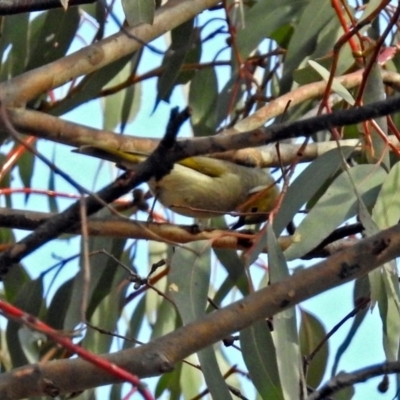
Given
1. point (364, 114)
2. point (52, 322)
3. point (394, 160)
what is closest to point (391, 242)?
point (364, 114)

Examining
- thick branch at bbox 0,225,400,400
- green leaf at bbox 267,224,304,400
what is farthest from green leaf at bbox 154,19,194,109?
thick branch at bbox 0,225,400,400

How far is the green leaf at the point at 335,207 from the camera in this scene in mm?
1287

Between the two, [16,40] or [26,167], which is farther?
[26,167]

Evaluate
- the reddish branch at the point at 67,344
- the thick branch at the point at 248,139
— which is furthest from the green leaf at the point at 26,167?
the reddish branch at the point at 67,344

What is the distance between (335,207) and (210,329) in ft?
1.68

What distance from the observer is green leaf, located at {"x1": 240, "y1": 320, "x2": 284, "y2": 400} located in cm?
126

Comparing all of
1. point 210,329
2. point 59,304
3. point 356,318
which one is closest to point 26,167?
point 59,304

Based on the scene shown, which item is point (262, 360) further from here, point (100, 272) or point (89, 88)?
point (89, 88)

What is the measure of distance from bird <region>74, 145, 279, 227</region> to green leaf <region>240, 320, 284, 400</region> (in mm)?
395

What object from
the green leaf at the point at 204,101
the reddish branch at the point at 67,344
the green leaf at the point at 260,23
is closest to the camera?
the reddish branch at the point at 67,344

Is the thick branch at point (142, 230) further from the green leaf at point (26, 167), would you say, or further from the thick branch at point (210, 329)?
the green leaf at point (26, 167)

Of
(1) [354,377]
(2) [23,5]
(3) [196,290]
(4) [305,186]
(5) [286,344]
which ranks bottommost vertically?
(1) [354,377]

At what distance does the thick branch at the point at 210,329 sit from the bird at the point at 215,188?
0.71 meters

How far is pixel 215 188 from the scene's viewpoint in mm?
1817
